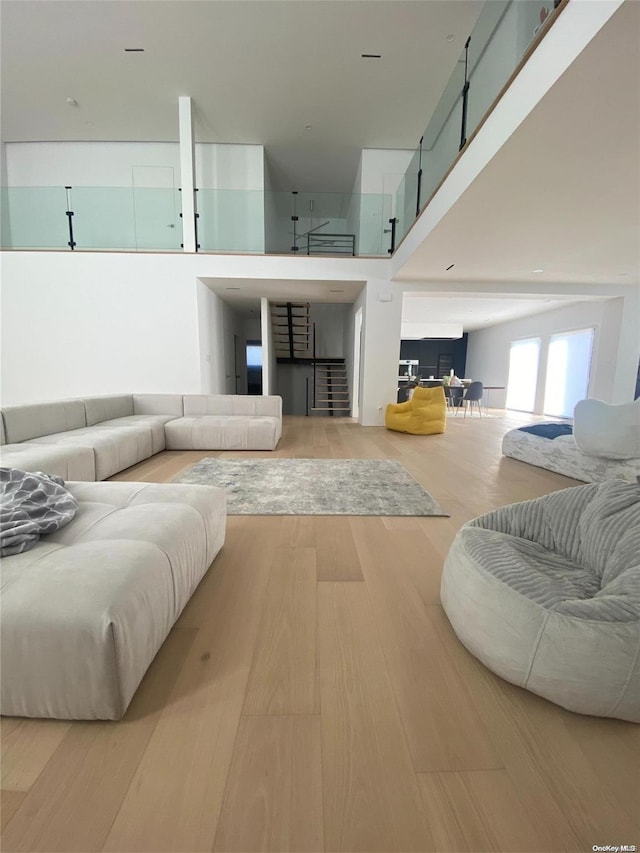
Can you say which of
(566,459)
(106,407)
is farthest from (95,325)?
(566,459)

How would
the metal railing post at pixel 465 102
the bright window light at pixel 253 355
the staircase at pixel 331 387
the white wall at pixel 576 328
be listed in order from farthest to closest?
the bright window light at pixel 253 355
the staircase at pixel 331 387
the white wall at pixel 576 328
the metal railing post at pixel 465 102

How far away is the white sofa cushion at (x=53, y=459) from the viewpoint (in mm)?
2330

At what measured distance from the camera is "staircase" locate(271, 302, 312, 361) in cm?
852

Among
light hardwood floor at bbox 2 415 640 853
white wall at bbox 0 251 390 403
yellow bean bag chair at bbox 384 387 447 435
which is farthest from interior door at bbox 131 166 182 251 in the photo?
light hardwood floor at bbox 2 415 640 853

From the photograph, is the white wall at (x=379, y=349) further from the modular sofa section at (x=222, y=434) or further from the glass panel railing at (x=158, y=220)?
the glass panel railing at (x=158, y=220)

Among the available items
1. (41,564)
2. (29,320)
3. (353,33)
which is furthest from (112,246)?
(41,564)

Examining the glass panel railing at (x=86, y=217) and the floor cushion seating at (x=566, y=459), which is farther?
the glass panel railing at (x=86, y=217)

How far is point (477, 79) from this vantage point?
3.12m

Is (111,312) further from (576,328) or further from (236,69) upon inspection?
(576,328)

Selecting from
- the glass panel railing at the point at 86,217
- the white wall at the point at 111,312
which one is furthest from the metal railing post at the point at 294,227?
the glass panel railing at the point at 86,217

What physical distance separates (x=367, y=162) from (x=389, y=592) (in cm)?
796

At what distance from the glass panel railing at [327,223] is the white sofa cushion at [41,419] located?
4.17 metres

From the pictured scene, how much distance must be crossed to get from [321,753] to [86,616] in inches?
26.7

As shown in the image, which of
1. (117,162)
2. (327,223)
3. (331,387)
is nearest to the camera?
(327,223)
